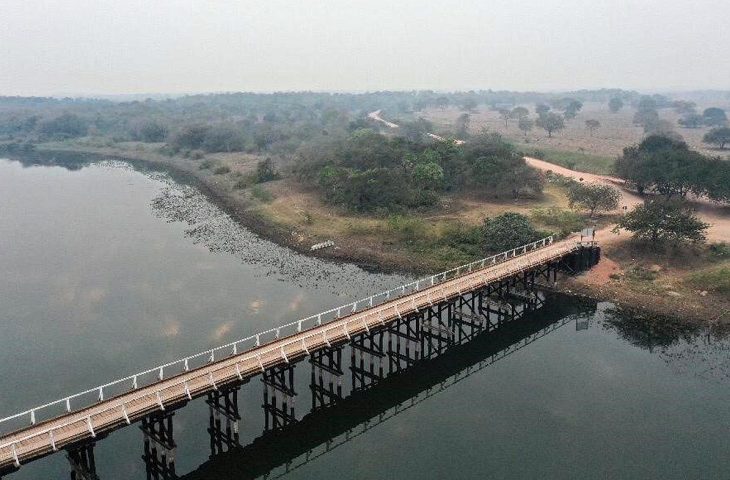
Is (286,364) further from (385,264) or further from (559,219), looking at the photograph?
(559,219)

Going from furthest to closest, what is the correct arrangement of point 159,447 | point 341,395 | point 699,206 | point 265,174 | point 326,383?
point 265,174
point 699,206
point 326,383
point 341,395
point 159,447

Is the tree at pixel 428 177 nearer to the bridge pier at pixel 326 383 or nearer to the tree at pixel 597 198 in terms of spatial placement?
the tree at pixel 597 198

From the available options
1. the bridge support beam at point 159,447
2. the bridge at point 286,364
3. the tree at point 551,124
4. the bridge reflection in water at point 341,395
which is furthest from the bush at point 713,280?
the tree at point 551,124

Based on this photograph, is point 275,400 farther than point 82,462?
Yes

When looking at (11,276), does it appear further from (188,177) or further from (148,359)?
(188,177)

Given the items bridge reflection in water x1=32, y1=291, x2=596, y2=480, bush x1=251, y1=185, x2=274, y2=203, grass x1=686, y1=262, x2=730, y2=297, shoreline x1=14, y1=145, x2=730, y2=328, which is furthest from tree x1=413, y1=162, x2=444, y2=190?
grass x1=686, y1=262, x2=730, y2=297

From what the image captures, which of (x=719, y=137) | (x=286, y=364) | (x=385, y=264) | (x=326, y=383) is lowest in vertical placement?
(x=326, y=383)

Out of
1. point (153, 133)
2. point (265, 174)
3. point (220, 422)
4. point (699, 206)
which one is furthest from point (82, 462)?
point (153, 133)

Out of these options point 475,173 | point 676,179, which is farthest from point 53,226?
point 676,179

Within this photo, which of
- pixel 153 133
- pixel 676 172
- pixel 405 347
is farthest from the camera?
pixel 153 133
